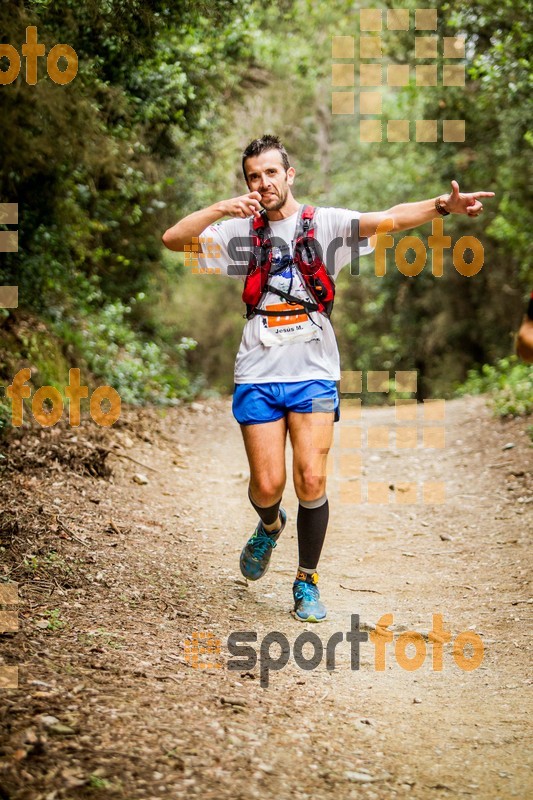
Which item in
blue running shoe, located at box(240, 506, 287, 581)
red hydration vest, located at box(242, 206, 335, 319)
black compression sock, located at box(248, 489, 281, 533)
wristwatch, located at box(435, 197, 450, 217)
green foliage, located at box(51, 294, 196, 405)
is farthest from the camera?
green foliage, located at box(51, 294, 196, 405)

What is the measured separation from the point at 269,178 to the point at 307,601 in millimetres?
2346

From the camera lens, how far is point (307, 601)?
4.50 metres

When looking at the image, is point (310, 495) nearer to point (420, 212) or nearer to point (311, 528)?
point (311, 528)

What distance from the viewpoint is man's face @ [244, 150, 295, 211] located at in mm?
4387

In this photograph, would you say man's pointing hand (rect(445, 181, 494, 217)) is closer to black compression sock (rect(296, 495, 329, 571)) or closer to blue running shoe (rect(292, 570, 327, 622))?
black compression sock (rect(296, 495, 329, 571))

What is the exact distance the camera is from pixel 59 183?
9.14 m

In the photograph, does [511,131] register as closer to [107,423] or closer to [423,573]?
[107,423]

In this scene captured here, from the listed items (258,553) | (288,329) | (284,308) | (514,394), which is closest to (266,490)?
(258,553)

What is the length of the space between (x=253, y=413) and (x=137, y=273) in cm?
957

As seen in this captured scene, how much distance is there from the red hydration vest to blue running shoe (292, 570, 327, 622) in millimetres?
1511

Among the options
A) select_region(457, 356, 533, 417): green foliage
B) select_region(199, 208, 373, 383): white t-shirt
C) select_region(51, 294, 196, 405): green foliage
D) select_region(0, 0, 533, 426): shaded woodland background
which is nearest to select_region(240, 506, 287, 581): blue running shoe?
select_region(199, 208, 373, 383): white t-shirt

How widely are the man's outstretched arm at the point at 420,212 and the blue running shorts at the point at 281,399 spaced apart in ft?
2.91

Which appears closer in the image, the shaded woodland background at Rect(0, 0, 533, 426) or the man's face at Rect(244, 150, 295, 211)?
the man's face at Rect(244, 150, 295, 211)

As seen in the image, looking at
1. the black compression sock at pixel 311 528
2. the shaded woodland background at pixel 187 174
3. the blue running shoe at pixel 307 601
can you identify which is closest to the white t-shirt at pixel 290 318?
the black compression sock at pixel 311 528
